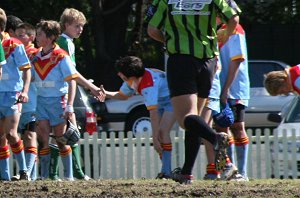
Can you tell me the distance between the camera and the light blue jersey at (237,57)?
10320 mm

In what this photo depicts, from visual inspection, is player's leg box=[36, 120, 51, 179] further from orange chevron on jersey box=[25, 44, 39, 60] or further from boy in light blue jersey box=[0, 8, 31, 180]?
orange chevron on jersey box=[25, 44, 39, 60]

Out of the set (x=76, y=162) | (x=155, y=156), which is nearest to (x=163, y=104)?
(x=76, y=162)

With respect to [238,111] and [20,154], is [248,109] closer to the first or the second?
[238,111]

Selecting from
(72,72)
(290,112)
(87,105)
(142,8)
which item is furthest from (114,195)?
(142,8)

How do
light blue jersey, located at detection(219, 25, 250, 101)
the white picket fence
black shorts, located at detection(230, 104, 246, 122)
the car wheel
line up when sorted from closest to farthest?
1. light blue jersey, located at detection(219, 25, 250, 101)
2. black shorts, located at detection(230, 104, 246, 122)
3. the white picket fence
4. the car wheel

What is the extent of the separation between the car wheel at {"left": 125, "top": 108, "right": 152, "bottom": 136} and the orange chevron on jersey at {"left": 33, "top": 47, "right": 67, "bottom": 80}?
33.0 ft

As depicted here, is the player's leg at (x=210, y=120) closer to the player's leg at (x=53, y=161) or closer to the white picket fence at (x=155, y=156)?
the player's leg at (x=53, y=161)

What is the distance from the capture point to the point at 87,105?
17328mm

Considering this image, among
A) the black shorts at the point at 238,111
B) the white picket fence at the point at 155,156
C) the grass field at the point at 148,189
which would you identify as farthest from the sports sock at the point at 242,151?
the white picket fence at the point at 155,156

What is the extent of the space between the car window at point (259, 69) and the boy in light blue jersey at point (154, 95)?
958cm

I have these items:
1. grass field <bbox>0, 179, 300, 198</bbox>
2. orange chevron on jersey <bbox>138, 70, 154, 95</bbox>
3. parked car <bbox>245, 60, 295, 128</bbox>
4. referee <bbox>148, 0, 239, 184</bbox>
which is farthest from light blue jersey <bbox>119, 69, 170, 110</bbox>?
parked car <bbox>245, 60, 295, 128</bbox>

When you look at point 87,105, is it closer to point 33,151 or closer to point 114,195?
point 33,151

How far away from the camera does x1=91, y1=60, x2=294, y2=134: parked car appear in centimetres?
2062

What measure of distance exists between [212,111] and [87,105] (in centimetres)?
728
